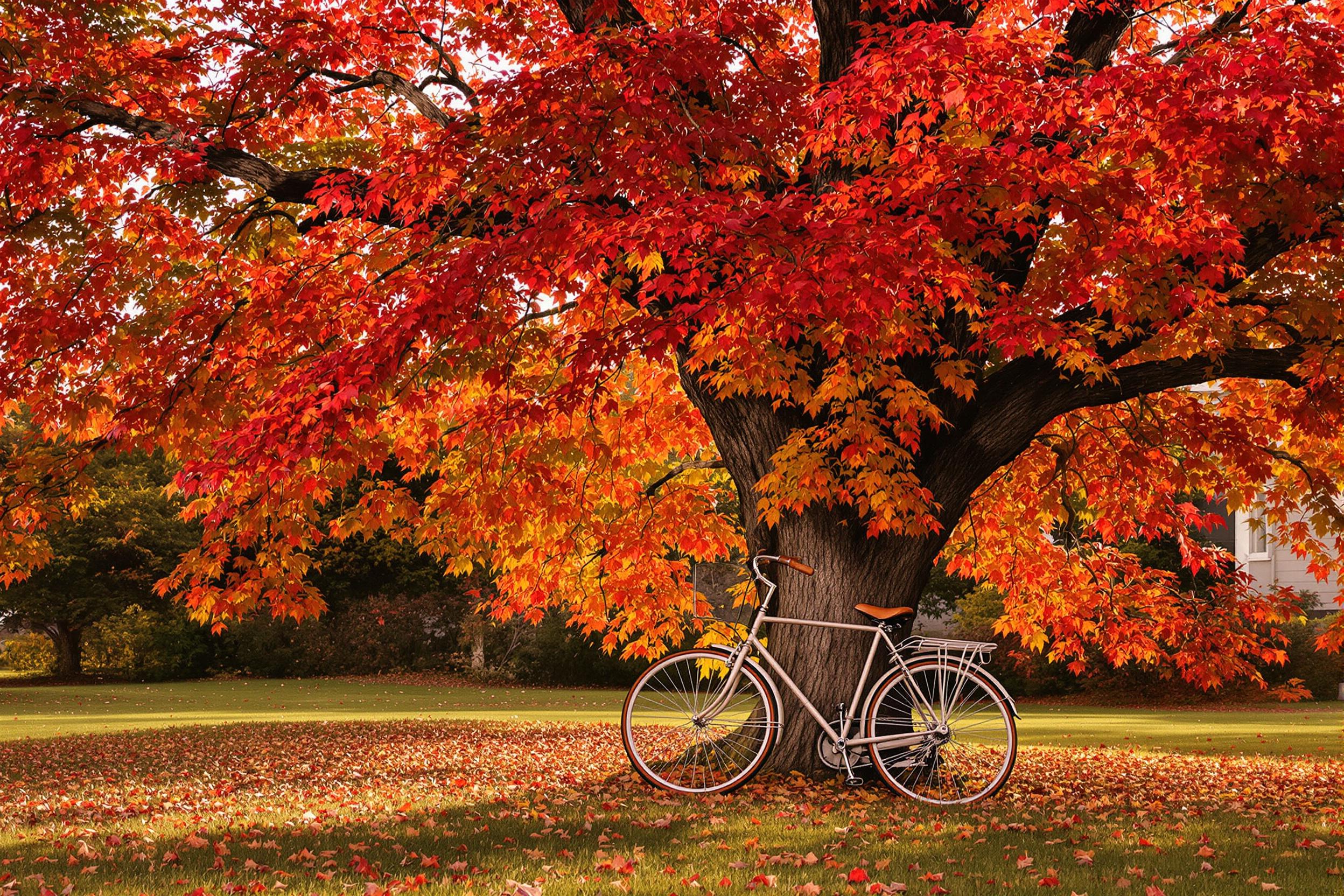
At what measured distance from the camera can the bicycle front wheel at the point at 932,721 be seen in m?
6.10

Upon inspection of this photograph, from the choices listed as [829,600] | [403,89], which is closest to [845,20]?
[403,89]

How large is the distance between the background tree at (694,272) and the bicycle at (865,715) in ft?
2.47

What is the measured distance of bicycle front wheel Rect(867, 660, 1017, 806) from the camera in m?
6.10

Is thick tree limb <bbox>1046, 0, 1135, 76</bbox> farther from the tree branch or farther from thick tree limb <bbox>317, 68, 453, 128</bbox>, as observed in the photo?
thick tree limb <bbox>317, 68, 453, 128</bbox>

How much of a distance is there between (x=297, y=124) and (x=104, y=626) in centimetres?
2679

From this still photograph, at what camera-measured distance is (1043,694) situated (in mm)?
25312

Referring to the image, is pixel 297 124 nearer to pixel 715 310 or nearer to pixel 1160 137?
pixel 715 310

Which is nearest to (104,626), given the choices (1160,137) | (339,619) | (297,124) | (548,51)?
(339,619)

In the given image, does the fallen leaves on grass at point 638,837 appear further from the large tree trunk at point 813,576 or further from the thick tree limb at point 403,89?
the thick tree limb at point 403,89

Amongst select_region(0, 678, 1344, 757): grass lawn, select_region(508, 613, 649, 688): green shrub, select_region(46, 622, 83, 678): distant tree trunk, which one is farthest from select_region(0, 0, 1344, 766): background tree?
select_region(46, 622, 83, 678): distant tree trunk

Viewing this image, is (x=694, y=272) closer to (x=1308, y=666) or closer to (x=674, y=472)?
(x=674, y=472)

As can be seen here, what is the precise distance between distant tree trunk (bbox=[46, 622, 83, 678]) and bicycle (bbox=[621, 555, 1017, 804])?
3201 centimetres

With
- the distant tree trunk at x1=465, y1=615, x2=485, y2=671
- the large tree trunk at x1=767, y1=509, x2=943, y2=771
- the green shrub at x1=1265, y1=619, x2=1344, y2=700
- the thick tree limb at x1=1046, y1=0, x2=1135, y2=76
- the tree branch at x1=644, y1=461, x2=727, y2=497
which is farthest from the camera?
the distant tree trunk at x1=465, y1=615, x2=485, y2=671

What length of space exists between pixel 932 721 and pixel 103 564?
32.0 metres
